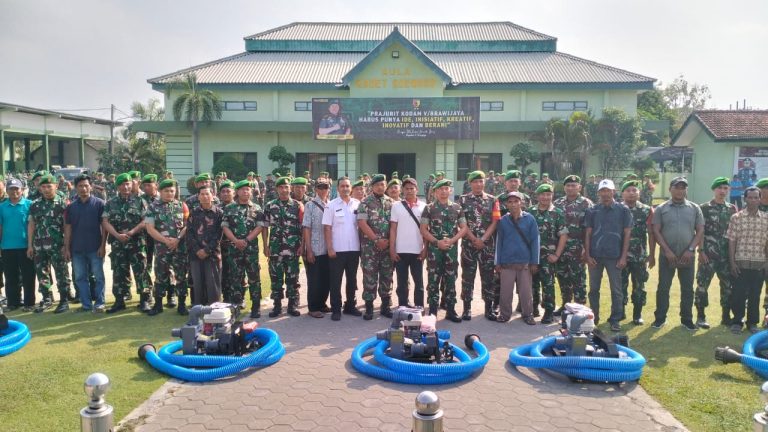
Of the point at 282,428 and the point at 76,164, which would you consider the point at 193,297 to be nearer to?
the point at 282,428

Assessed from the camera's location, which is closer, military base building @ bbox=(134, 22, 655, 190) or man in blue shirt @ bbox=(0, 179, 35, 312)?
man in blue shirt @ bbox=(0, 179, 35, 312)

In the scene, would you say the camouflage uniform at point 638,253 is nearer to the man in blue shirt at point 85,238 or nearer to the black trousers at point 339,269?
the black trousers at point 339,269

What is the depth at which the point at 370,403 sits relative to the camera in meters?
4.59

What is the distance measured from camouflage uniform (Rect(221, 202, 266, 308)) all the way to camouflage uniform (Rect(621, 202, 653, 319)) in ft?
16.2

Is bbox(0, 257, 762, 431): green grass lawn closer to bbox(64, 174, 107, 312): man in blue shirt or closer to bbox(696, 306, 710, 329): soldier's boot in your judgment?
bbox(696, 306, 710, 329): soldier's boot

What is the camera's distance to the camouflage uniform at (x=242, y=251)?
701 centimetres

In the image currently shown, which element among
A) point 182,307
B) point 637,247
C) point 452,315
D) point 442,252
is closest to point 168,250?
point 182,307

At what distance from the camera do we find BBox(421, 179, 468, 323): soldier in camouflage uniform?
270 inches

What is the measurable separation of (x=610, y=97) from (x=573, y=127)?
5580 millimetres

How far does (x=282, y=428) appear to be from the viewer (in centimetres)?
414

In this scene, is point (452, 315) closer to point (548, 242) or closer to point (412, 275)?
point (412, 275)

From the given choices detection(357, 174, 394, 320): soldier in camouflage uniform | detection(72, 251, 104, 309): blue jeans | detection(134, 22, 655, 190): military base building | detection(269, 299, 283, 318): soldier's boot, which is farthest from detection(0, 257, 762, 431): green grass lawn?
detection(134, 22, 655, 190): military base building

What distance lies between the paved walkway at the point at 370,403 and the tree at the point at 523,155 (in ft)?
71.2

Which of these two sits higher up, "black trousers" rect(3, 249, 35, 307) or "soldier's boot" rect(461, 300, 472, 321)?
"black trousers" rect(3, 249, 35, 307)
